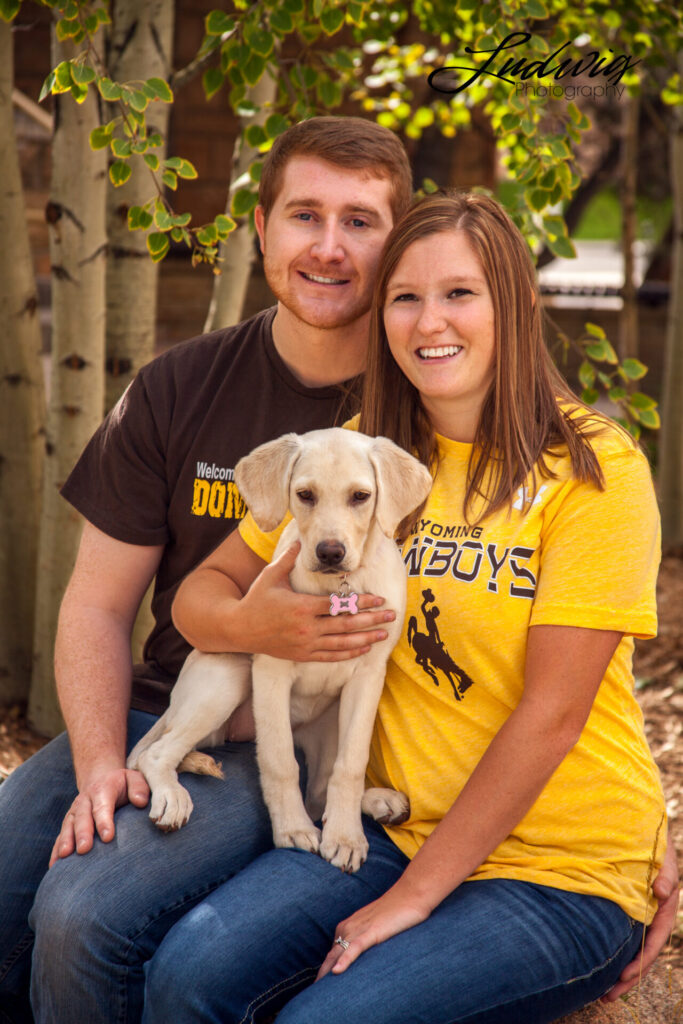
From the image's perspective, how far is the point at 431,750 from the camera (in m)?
2.48

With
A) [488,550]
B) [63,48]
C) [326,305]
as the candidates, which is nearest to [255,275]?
[63,48]

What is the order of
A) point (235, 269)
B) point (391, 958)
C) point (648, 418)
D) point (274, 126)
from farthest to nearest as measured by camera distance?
point (235, 269) < point (274, 126) < point (648, 418) < point (391, 958)

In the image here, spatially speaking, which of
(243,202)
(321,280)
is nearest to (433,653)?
(321,280)

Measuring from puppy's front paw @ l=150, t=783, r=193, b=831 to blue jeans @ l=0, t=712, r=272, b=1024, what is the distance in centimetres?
3

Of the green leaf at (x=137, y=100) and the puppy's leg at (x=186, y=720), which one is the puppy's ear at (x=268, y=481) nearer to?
the puppy's leg at (x=186, y=720)

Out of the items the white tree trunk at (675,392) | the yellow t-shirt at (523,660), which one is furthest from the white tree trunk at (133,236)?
the white tree trunk at (675,392)

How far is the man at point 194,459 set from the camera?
2650mm

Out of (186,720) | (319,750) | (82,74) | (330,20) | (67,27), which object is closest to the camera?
(186,720)

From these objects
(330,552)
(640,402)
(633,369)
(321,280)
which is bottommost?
(330,552)

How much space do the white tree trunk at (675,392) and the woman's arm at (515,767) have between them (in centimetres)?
470

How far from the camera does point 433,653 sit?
2.49 metres

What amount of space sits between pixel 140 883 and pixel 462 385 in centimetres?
141

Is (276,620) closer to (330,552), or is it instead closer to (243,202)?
(330,552)

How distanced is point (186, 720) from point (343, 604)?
513 mm
